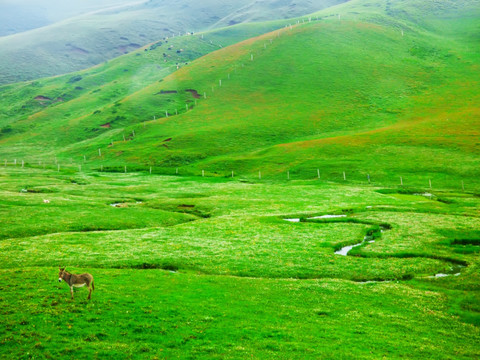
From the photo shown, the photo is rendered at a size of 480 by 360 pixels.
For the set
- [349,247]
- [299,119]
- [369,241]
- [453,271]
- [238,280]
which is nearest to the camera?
[238,280]

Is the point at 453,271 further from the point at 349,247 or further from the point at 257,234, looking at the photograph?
the point at 257,234

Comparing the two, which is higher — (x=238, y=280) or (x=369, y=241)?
(x=238, y=280)

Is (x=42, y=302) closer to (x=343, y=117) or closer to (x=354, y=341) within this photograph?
(x=354, y=341)

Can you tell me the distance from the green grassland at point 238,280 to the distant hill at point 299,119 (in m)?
37.9

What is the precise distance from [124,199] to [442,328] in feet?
185

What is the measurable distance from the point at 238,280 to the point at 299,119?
378 feet

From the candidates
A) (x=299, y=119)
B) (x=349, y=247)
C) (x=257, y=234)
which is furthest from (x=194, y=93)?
(x=349, y=247)

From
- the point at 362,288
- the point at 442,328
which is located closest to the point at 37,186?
the point at 362,288

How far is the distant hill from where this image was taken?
9819 cm

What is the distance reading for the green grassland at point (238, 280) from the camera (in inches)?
731

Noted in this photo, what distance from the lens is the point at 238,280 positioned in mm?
28734

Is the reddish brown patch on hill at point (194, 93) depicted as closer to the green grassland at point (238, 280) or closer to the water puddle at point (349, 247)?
the green grassland at point (238, 280)

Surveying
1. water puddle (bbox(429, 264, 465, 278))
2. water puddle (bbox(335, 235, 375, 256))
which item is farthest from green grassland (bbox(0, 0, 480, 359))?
water puddle (bbox(335, 235, 375, 256))

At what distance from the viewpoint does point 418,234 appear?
41812 mm
